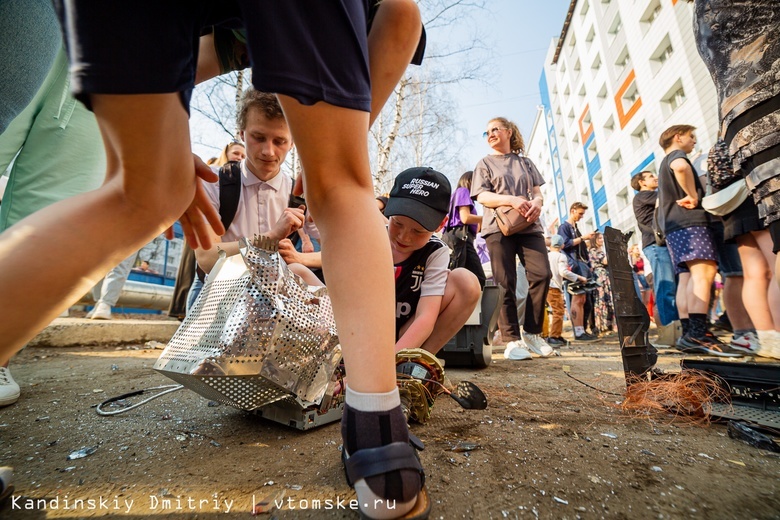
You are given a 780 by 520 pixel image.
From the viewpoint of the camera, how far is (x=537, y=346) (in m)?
3.42

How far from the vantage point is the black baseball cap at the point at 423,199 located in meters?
1.84

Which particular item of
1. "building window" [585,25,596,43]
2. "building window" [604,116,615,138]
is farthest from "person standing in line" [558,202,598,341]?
"building window" [585,25,596,43]

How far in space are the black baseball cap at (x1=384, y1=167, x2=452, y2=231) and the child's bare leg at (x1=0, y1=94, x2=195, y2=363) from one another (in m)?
1.13

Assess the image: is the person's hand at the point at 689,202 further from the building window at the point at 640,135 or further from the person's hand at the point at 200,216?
the building window at the point at 640,135

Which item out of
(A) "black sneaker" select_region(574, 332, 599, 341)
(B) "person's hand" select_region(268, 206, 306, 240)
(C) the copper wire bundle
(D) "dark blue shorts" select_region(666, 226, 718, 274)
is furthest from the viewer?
(A) "black sneaker" select_region(574, 332, 599, 341)

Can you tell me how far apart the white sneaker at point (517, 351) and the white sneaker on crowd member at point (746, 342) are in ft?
5.40

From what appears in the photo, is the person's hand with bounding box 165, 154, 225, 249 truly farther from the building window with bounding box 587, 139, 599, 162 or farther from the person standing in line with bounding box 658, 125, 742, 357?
the building window with bounding box 587, 139, 599, 162

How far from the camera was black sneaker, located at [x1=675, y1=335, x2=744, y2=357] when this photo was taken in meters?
2.98

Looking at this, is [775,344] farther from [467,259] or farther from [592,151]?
[592,151]

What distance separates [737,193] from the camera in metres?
2.38

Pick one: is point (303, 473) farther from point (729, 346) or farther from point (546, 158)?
point (546, 158)

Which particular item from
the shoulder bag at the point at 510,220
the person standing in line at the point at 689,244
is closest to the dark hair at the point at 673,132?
the person standing in line at the point at 689,244

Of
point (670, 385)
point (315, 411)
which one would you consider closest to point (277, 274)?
point (315, 411)

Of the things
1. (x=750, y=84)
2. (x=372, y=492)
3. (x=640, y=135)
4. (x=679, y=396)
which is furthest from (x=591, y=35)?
(x=372, y=492)
